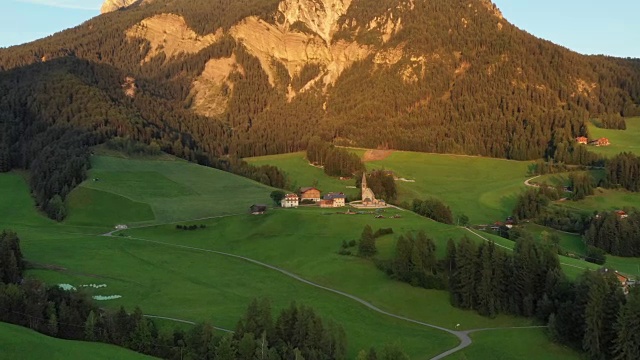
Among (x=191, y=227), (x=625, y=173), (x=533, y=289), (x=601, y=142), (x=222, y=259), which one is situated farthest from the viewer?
(x=601, y=142)

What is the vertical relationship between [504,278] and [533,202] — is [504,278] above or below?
below

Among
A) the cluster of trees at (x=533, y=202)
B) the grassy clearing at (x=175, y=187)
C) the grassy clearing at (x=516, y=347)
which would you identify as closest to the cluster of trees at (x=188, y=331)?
the grassy clearing at (x=516, y=347)

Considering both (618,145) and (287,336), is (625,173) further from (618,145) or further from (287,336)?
(287,336)

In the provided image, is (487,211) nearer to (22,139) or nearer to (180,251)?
(180,251)

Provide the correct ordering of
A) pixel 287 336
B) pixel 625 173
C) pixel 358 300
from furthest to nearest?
pixel 625 173 < pixel 358 300 < pixel 287 336

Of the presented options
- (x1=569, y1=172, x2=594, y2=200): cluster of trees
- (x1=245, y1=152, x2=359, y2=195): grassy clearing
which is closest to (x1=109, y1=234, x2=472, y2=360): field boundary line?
(x1=245, y1=152, x2=359, y2=195): grassy clearing

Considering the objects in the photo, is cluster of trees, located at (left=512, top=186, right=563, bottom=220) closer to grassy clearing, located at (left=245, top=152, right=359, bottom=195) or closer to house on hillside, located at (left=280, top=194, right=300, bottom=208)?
grassy clearing, located at (left=245, top=152, right=359, bottom=195)

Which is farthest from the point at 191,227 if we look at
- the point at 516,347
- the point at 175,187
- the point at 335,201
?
the point at 516,347
